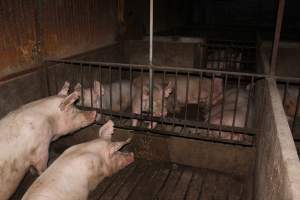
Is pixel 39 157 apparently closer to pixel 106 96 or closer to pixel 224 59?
pixel 106 96

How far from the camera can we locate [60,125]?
4105 mm

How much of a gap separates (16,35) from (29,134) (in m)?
1.49

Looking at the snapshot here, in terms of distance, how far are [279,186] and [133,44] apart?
5956 millimetres

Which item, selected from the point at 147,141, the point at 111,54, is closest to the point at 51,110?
the point at 147,141

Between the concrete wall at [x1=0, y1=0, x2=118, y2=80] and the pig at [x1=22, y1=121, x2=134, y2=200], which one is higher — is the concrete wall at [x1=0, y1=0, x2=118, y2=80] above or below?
above

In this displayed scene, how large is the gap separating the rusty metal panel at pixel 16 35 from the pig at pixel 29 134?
2.42ft

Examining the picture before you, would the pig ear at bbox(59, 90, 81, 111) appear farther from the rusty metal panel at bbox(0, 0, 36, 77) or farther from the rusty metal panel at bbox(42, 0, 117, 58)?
the rusty metal panel at bbox(42, 0, 117, 58)

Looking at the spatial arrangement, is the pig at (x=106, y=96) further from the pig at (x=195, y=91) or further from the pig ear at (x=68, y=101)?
the pig at (x=195, y=91)

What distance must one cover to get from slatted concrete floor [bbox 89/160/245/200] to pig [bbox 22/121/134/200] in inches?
11.1

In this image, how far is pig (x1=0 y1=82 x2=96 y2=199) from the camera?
3.46 meters

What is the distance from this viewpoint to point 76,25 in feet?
18.4

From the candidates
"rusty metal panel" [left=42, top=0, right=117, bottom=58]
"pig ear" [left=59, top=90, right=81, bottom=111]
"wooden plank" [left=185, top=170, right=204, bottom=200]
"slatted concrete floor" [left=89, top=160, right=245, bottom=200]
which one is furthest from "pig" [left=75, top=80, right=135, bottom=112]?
"wooden plank" [left=185, top=170, right=204, bottom=200]

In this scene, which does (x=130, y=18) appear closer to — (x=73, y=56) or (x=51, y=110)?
(x=73, y=56)

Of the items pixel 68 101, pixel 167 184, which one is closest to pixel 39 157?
pixel 68 101
